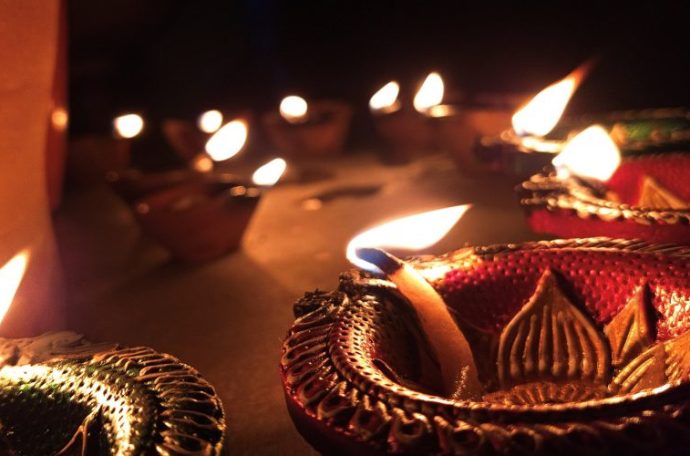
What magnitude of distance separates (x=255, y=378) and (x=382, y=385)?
593mm

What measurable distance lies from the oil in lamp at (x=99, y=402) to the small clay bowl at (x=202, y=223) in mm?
1098

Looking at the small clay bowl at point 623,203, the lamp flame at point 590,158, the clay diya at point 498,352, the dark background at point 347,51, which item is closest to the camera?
the clay diya at point 498,352

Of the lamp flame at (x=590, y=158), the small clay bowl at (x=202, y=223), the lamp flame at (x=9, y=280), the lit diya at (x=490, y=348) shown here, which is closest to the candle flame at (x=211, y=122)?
the small clay bowl at (x=202, y=223)

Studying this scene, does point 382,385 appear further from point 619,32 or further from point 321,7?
point 321,7

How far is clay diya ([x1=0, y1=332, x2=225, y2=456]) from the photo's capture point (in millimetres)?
642

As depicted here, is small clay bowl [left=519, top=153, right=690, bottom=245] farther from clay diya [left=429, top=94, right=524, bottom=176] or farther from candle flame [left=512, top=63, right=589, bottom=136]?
clay diya [left=429, top=94, right=524, bottom=176]

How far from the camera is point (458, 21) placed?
4059 millimetres

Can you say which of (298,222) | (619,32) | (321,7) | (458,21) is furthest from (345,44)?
(298,222)

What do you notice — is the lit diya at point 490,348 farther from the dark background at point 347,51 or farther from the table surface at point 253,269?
the dark background at point 347,51

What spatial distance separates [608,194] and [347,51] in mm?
3499

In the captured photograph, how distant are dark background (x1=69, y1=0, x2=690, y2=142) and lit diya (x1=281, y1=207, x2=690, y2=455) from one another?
2.64 meters

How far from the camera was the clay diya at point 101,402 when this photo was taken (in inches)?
25.3

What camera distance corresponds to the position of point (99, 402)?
73cm

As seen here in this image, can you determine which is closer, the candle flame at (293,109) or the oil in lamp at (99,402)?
the oil in lamp at (99,402)
